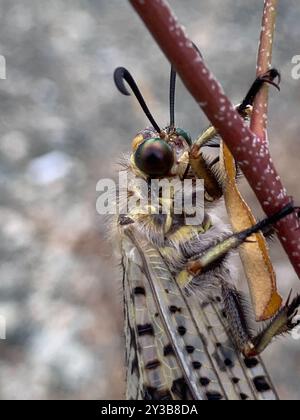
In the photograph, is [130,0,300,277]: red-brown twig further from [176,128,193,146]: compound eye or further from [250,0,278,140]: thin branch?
[176,128,193,146]: compound eye

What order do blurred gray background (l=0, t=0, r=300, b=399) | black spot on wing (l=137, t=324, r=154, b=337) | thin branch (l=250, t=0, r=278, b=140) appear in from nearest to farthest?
thin branch (l=250, t=0, r=278, b=140)
black spot on wing (l=137, t=324, r=154, b=337)
blurred gray background (l=0, t=0, r=300, b=399)

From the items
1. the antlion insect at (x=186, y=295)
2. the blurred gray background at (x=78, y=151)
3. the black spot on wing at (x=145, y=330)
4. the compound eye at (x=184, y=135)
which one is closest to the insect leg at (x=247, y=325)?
the antlion insect at (x=186, y=295)

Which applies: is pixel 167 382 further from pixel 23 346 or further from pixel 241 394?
pixel 23 346

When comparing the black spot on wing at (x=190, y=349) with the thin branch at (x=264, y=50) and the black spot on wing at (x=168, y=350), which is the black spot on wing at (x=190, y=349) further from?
the thin branch at (x=264, y=50)

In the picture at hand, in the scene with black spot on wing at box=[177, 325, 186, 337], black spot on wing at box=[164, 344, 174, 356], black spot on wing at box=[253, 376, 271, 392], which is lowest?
black spot on wing at box=[253, 376, 271, 392]

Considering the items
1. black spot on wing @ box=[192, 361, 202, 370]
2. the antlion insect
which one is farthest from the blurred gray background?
black spot on wing @ box=[192, 361, 202, 370]

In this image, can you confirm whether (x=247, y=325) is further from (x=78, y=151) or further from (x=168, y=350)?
(x=78, y=151)

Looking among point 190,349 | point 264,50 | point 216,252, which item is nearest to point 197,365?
point 190,349
